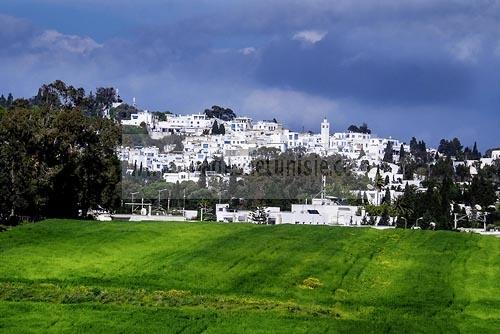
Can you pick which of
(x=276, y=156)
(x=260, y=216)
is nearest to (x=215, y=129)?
(x=276, y=156)

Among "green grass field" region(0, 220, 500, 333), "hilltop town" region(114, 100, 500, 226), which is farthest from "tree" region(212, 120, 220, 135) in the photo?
"green grass field" region(0, 220, 500, 333)

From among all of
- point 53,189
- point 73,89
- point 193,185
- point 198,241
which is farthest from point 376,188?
point 198,241

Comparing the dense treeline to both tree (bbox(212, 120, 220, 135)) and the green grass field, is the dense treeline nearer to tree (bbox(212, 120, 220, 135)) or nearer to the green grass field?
the green grass field

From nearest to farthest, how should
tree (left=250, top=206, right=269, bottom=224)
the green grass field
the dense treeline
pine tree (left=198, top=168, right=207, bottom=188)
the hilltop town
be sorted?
the green grass field < the dense treeline < tree (left=250, top=206, right=269, bottom=224) < the hilltop town < pine tree (left=198, top=168, right=207, bottom=188)

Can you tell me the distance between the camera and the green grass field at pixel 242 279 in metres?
27.5

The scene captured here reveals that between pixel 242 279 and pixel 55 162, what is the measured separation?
26.6 meters

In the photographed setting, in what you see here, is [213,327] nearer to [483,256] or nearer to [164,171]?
[483,256]

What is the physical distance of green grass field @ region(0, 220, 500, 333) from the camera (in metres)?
27.5

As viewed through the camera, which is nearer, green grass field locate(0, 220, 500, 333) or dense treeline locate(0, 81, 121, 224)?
green grass field locate(0, 220, 500, 333)

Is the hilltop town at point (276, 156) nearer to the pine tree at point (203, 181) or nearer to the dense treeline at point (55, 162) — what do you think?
the pine tree at point (203, 181)

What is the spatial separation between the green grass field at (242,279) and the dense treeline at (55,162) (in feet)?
19.4

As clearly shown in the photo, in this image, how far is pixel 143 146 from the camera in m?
131

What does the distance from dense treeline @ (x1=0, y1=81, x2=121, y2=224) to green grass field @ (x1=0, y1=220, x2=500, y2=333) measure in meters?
5.91

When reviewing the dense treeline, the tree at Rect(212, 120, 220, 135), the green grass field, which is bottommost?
the green grass field
